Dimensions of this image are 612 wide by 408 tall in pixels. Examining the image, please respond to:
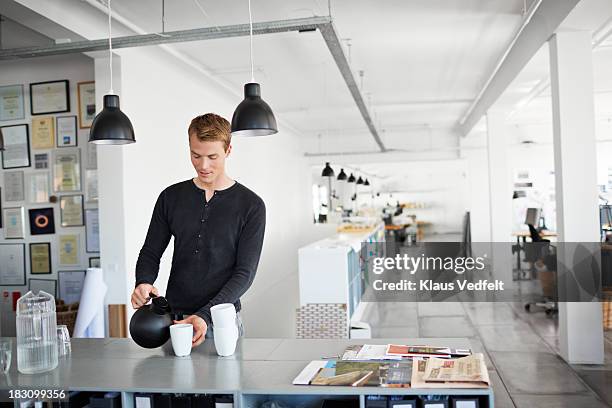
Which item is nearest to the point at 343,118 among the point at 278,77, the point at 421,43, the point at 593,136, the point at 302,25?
the point at 278,77

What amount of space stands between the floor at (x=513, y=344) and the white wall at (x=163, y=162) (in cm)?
165

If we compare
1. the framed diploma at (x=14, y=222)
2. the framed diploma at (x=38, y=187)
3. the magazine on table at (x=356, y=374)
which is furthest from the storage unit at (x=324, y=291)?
the magazine on table at (x=356, y=374)

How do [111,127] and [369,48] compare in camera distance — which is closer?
[111,127]

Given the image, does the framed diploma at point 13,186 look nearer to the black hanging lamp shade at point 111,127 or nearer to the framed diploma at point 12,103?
the framed diploma at point 12,103

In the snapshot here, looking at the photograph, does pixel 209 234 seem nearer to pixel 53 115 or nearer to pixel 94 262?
pixel 94 262

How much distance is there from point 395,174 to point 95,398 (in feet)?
61.1

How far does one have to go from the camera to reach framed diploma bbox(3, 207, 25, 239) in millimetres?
5836

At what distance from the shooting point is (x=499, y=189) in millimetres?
9719

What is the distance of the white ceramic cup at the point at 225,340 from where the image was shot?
230 centimetres

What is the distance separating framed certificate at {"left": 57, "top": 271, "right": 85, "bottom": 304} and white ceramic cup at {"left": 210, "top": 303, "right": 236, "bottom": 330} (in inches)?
152

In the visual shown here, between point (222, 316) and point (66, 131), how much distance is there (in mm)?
4163

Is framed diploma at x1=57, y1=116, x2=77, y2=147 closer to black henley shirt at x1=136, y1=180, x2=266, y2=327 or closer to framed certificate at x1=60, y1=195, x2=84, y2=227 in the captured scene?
framed certificate at x1=60, y1=195, x2=84, y2=227

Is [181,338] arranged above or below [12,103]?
below

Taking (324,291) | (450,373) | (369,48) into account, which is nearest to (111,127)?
(450,373)
